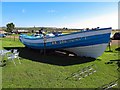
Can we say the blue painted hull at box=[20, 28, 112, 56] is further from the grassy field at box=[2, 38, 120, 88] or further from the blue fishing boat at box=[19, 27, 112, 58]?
the grassy field at box=[2, 38, 120, 88]

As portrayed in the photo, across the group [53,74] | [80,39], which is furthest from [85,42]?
[53,74]

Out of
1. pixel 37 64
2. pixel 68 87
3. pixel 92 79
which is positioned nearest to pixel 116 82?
pixel 92 79

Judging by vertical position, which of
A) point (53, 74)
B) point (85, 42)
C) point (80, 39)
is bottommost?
point (53, 74)

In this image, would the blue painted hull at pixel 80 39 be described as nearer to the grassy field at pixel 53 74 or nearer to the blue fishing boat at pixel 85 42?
the blue fishing boat at pixel 85 42

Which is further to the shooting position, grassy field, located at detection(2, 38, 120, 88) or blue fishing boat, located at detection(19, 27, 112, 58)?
blue fishing boat, located at detection(19, 27, 112, 58)

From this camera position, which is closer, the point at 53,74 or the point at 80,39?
the point at 53,74

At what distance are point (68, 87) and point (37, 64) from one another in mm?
4323

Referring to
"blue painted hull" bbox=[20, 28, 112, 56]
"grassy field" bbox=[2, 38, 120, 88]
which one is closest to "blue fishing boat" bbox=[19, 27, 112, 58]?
"blue painted hull" bbox=[20, 28, 112, 56]

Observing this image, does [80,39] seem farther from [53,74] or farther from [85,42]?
[53,74]

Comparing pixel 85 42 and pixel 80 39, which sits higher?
pixel 80 39

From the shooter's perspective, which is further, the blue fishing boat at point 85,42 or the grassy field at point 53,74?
the blue fishing boat at point 85,42

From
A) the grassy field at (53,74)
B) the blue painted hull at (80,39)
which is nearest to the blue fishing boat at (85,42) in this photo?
the blue painted hull at (80,39)

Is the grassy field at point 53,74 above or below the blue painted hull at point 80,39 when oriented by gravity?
below

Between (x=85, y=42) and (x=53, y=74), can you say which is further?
(x=85, y=42)
